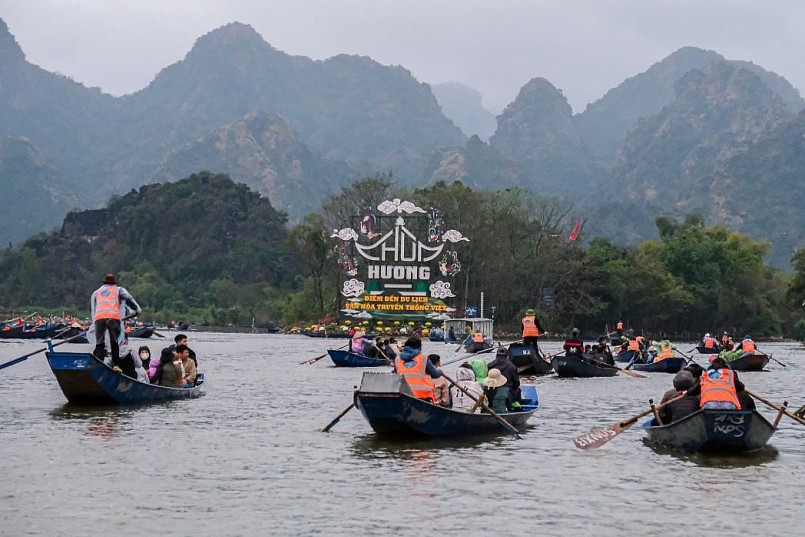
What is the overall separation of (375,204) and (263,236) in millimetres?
55717

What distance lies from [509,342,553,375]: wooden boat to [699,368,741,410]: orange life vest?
70.3 ft

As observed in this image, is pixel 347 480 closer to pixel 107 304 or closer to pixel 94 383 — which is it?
pixel 94 383

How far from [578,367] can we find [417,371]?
21.5m

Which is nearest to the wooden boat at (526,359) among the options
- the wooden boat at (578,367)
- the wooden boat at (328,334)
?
the wooden boat at (578,367)

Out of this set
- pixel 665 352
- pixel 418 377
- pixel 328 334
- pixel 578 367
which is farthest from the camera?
pixel 328 334

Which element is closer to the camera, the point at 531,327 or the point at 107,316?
the point at 107,316

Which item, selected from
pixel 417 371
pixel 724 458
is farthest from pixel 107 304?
pixel 724 458

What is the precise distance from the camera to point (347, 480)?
16.6m

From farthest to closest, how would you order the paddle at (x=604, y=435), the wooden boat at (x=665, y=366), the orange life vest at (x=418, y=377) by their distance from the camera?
the wooden boat at (x=665, y=366) → the paddle at (x=604, y=435) → the orange life vest at (x=418, y=377)

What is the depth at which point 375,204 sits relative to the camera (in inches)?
4299

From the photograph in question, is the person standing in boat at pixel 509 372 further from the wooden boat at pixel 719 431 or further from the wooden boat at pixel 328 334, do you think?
the wooden boat at pixel 328 334

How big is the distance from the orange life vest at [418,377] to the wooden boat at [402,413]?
1.23 ft

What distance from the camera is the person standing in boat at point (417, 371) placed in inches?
800

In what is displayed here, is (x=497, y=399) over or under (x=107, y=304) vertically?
under
